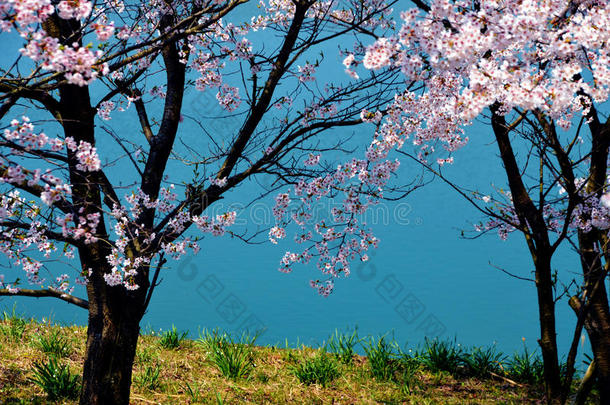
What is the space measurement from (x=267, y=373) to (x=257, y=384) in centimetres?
37

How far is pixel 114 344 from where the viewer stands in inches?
194

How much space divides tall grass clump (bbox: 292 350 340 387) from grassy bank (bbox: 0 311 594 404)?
0.01m

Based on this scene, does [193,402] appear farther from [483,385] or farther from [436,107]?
[436,107]

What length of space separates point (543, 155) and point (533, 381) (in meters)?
3.68

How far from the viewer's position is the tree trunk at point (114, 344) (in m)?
4.92

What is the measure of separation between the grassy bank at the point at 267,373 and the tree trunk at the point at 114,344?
121 centimetres

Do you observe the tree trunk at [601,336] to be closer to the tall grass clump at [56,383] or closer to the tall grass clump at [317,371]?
the tall grass clump at [317,371]

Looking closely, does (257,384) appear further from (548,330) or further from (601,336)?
(601,336)

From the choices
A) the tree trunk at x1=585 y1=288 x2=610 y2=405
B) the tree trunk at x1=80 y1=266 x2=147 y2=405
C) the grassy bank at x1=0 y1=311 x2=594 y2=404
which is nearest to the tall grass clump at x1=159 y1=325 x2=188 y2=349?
the grassy bank at x1=0 y1=311 x2=594 y2=404

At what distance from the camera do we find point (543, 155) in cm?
530

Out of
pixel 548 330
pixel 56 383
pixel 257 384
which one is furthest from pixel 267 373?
pixel 548 330

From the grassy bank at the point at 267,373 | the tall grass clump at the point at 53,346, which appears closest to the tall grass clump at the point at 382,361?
the grassy bank at the point at 267,373

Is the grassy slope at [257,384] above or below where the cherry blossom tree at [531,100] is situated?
below

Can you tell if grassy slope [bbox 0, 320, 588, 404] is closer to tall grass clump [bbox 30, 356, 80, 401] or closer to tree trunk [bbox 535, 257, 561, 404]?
tall grass clump [bbox 30, 356, 80, 401]
